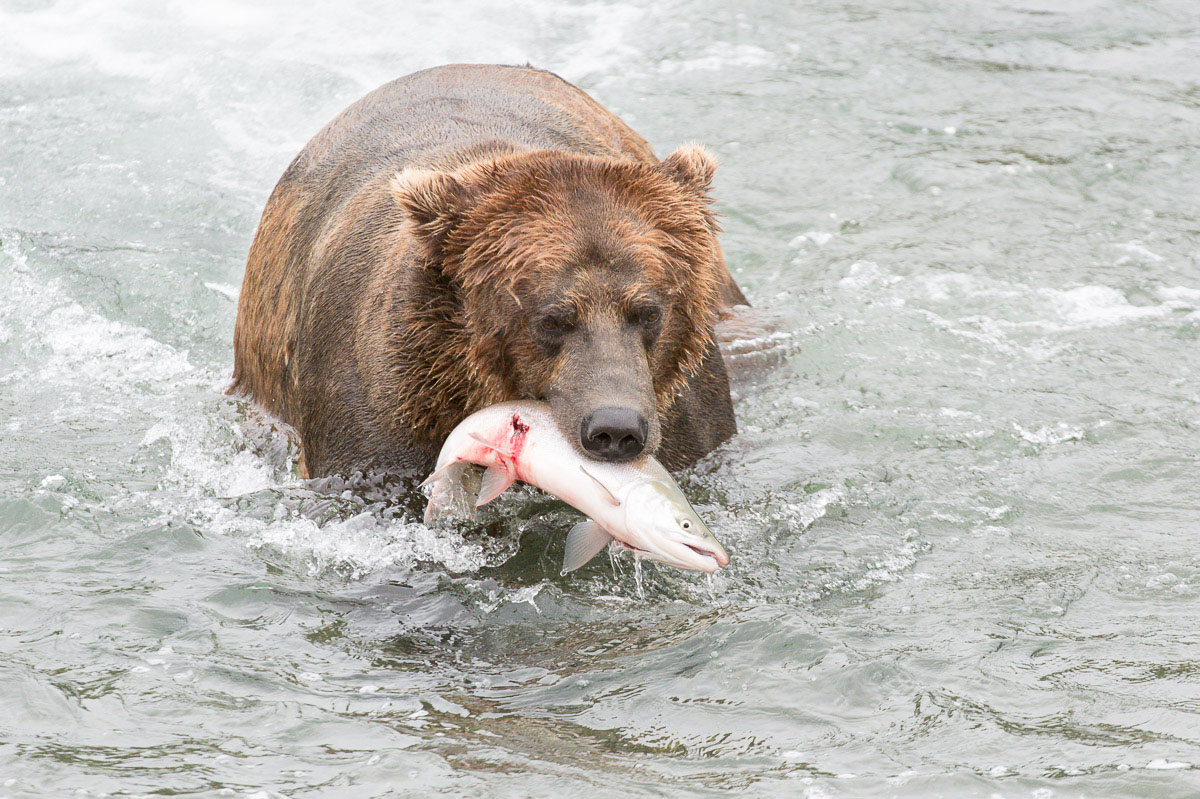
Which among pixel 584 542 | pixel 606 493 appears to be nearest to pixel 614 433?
pixel 606 493

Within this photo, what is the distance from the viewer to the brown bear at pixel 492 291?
4.98m

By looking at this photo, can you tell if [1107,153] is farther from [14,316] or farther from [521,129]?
[14,316]

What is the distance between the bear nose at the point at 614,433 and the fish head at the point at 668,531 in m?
0.18

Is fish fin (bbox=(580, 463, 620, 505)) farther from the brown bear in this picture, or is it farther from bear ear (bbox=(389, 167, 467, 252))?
bear ear (bbox=(389, 167, 467, 252))

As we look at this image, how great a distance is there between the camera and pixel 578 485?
4770mm

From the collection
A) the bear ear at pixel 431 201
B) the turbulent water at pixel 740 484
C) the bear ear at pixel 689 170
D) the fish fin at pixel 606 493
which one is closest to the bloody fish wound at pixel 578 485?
the fish fin at pixel 606 493

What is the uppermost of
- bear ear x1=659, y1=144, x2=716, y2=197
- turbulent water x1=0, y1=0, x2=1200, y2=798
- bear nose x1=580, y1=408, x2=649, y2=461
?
bear ear x1=659, y1=144, x2=716, y2=197

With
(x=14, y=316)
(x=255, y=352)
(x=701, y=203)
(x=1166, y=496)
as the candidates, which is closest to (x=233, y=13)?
(x=14, y=316)

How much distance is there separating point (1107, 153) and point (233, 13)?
28.0 feet

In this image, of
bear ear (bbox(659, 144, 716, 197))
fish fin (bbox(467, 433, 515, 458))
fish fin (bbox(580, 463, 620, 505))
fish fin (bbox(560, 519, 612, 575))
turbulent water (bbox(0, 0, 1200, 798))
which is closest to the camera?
turbulent water (bbox(0, 0, 1200, 798))

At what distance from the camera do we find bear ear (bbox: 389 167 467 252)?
5156mm

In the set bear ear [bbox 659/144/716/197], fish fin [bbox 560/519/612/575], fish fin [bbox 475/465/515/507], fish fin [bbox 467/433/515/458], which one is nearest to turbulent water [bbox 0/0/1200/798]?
fish fin [bbox 560/519/612/575]

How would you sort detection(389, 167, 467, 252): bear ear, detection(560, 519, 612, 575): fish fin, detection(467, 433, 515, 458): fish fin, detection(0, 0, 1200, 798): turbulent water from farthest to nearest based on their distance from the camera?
1. detection(389, 167, 467, 252): bear ear
2. detection(467, 433, 515, 458): fish fin
3. detection(560, 519, 612, 575): fish fin
4. detection(0, 0, 1200, 798): turbulent water

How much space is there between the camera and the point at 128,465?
6.52 meters
